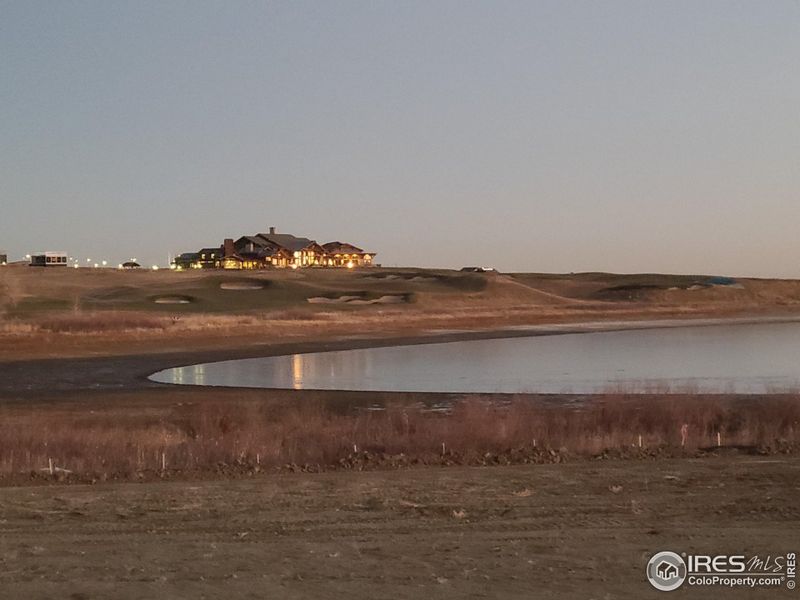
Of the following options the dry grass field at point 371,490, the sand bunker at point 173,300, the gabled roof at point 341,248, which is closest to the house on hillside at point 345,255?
the gabled roof at point 341,248

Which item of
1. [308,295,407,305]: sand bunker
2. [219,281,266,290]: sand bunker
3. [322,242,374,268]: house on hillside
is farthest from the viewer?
[322,242,374,268]: house on hillside

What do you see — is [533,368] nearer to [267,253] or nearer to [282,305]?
[282,305]

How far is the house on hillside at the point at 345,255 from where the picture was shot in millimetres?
163250

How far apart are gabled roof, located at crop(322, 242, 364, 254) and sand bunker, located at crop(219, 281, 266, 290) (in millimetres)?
71932

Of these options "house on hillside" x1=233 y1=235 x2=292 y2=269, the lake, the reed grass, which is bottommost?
the lake

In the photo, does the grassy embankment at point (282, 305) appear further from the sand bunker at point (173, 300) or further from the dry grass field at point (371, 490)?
the dry grass field at point (371, 490)

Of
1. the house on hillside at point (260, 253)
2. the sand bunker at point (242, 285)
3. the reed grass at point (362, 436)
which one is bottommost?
the reed grass at point (362, 436)

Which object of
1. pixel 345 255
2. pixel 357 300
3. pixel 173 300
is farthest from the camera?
pixel 345 255

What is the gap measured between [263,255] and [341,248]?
1164 inches

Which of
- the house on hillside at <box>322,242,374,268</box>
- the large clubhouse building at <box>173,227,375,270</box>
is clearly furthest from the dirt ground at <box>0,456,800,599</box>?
the house on hillside at <box>322,242,374,268</box>

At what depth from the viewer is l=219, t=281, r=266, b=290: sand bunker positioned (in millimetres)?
90688

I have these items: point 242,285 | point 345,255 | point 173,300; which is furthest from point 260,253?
point 173,300

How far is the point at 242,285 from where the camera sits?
9325cm

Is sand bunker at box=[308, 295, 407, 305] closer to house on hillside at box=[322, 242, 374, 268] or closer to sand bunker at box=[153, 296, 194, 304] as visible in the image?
sand bunker at box=[153, 296, 194, 304]
